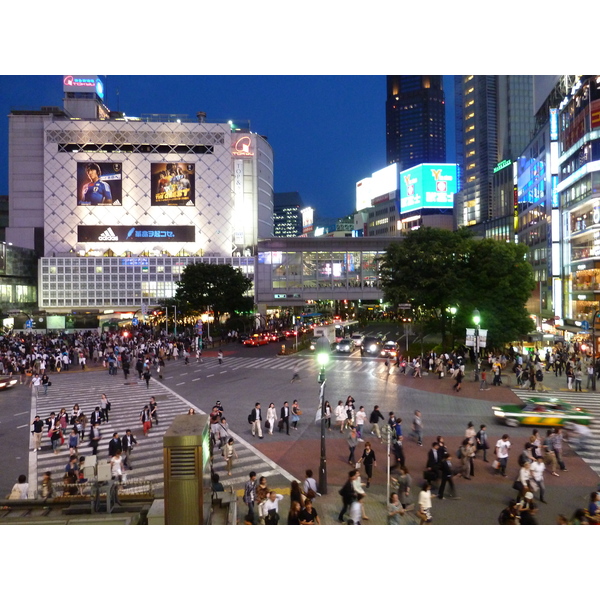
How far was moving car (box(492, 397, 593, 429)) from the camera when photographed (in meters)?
18.7

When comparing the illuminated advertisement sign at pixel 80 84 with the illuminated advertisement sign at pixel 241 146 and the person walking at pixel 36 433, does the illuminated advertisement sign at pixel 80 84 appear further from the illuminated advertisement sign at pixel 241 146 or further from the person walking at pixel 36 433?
the person walking at pixel 36 433

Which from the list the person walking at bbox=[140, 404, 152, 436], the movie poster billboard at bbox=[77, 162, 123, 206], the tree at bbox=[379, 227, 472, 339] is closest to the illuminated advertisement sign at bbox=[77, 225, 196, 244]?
the movie poster billboard at bbox=[77, 162, 123, 206]

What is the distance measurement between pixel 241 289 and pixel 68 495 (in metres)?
52.9

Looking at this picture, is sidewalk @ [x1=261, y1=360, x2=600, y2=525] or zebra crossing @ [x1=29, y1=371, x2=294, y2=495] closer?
sidewalk @ [x1=261, y1=360, x2=600, y2=525]

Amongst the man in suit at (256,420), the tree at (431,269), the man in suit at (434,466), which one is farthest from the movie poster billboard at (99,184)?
the man in suit at (434,466)

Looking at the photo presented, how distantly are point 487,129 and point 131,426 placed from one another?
153 m

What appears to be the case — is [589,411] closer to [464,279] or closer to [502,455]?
[502,455]

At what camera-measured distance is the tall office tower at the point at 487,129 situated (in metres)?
127

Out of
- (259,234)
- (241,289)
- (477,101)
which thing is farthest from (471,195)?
(241,289)

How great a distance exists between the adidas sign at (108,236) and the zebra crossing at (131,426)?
62.0 m

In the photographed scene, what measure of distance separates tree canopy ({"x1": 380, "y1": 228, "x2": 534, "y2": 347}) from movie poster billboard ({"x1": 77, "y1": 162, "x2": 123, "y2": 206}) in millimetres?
67073

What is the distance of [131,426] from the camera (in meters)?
20.5

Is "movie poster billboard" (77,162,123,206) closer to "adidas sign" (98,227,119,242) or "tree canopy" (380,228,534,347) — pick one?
"adidas sign" (98,227,119,242)

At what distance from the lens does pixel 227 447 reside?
15375mm
